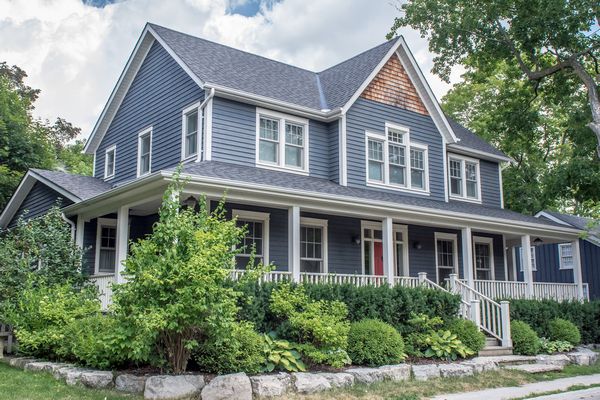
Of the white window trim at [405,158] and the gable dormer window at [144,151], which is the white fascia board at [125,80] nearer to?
the gable dormer window at [144,151]

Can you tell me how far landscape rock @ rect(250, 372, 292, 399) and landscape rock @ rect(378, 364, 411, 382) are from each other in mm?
2010

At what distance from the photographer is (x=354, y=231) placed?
16.2 m

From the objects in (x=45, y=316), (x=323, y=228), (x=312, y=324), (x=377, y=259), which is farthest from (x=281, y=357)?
(x=377, y=259)

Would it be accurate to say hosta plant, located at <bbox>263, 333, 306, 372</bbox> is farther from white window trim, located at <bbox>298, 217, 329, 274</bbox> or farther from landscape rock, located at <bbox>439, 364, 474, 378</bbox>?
white window trim, located at <bbox>298, 217, 329, 274</bbox>

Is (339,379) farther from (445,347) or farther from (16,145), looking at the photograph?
(16,145)

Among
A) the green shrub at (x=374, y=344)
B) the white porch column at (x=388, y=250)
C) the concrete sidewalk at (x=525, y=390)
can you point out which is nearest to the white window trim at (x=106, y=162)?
the white porch column at (x=388, y=250)

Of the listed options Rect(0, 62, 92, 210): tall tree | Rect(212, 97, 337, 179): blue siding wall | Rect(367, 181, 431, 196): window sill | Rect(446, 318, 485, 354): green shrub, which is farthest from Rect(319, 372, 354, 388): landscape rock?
Rect(0, 62, 92, 210): tall tree

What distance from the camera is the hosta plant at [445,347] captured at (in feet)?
39.0

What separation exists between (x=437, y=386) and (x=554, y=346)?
556cm

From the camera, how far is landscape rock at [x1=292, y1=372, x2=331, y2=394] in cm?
898

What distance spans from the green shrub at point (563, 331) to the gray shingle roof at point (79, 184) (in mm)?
12167

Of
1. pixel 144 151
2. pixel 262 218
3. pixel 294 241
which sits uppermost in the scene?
pixel 144 151

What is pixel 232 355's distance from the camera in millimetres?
8898

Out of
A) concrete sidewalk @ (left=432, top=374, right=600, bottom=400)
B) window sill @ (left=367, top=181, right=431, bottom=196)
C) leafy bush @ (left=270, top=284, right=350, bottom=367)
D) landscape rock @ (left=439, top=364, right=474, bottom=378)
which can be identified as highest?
window sill @ (left=367, top=181, right=431, bottom=196)
